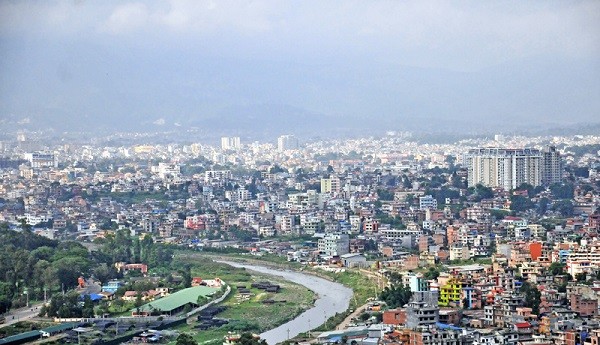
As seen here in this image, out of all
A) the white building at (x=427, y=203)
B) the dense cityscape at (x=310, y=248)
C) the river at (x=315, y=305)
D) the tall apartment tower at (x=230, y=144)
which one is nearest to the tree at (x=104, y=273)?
the dense cityscape at (x=310, y=248)

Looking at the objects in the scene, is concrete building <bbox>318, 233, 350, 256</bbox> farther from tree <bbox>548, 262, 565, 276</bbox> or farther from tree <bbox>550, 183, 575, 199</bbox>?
tree <bbox>550, 183, 575, 199</bbox>

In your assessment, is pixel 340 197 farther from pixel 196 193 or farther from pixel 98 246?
pixel 98 246

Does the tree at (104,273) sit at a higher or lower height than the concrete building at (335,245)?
lower

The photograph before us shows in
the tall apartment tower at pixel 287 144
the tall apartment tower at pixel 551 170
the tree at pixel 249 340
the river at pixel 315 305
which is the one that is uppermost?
the tall apartment tower at pixel 287 144

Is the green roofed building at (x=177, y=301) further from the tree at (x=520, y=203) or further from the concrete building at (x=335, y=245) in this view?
the tree at (x=520, y=203)

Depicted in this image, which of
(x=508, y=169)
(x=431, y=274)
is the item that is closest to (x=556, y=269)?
(x=431, y=274)

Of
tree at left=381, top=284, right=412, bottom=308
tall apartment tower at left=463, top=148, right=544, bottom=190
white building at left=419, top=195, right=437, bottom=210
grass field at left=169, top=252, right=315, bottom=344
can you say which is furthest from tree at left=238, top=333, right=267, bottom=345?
tall apartment tower at left=463, top=148, right=544, bottom=190
